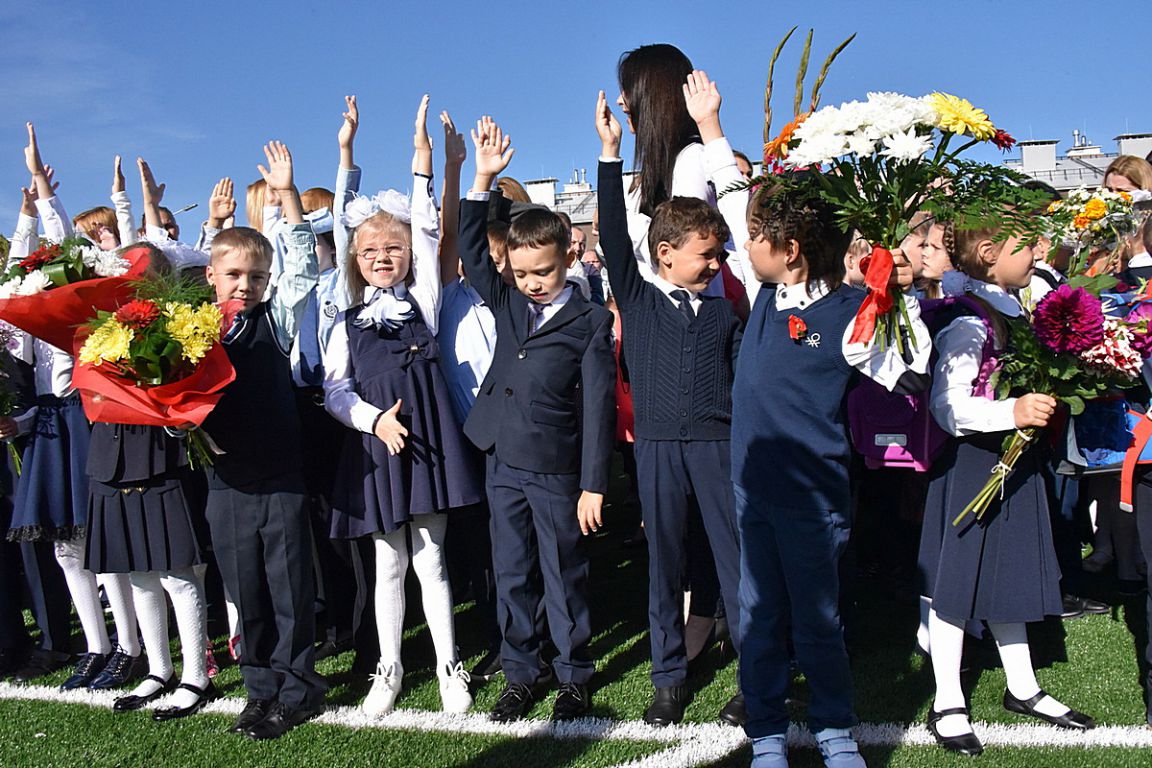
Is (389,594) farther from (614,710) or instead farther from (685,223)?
(685,223)

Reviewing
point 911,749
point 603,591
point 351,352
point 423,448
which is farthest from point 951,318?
point 603,591

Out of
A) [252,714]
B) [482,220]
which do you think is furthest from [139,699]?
[482,220]

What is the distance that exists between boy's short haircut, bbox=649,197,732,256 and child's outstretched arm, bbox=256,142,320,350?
6.09 ft

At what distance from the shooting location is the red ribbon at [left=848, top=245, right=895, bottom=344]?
116 inches

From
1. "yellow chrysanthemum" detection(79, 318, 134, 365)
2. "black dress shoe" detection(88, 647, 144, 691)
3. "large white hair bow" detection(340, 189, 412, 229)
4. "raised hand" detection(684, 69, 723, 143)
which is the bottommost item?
"black dress shoe" detection(88, 647, 144, 691)

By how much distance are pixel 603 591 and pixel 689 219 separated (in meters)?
2.76

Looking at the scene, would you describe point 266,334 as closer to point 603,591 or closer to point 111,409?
point 111,409

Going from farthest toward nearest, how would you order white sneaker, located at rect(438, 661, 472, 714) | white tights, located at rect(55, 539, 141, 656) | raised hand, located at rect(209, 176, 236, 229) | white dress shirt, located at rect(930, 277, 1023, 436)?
1. raised hand, located at rect(209, 176, 236, 229)
2. white tights, located at rect(55, 539, 141, 656)
3. white sneaker, located at rect(438, 661, 472, 714)
4. white dress shirt, located at rect(930, 277, 1023, 436)

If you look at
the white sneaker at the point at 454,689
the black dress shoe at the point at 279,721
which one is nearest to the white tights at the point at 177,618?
the black dress shoe at the point at 279,721

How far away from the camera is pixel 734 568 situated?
387 cm

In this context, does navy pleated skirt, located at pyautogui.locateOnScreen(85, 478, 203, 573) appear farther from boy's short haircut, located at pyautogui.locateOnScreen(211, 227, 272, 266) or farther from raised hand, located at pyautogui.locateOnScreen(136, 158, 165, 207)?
raised hand, located at pyautogui.locateOnScreen(136, 158, 165, 207)

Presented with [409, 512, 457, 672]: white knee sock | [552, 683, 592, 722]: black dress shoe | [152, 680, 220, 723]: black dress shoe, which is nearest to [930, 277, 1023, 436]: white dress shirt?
[552, 683, 592, 722]: black dress shoe

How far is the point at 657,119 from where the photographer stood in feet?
14.5

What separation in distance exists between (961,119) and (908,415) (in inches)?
54.4
